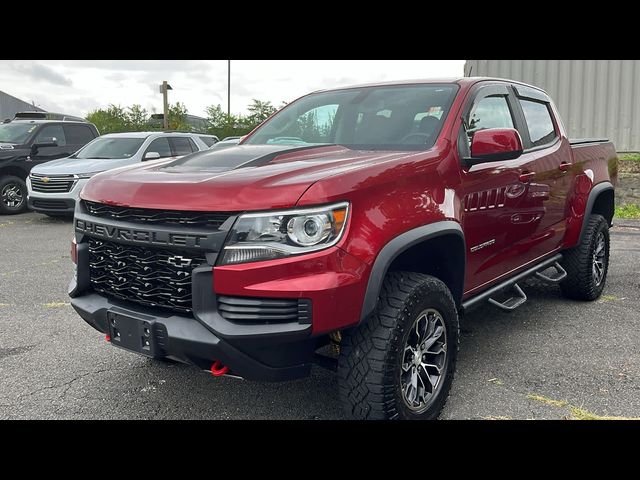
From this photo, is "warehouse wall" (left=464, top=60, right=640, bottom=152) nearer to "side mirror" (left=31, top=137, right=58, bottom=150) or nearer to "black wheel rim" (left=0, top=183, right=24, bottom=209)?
"side mirror" (left=31, top=137, right=58, bottom=150)

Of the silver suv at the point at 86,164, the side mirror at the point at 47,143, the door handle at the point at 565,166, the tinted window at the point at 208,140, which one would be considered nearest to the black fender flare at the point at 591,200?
the door handle at the point at 565,166

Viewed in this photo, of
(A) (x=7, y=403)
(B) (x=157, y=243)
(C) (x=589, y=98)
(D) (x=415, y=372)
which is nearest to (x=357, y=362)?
(D) (x=415, y=372)

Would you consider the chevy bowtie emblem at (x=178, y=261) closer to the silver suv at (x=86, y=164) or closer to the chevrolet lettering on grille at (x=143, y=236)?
the chevrolet lettering on grille at (x=143, y=236)

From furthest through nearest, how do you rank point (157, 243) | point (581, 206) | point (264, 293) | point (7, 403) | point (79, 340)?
point (581, 206) → point (79, 340) → point (7, 403) → point (157, 243) → point (264, 293)

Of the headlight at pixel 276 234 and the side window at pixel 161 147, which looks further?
Result: the side window at pixel 161 147

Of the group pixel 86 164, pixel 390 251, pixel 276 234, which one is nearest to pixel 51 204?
pixel 86 164

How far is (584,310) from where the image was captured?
4918 millimetres

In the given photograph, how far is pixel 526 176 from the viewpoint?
12.5 feet

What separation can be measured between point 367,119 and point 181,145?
848 centimetres

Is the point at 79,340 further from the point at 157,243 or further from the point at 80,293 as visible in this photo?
→ the point at 157,243

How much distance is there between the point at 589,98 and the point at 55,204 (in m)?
11.0

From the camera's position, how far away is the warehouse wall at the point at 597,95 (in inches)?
493

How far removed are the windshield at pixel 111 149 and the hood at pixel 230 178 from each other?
7.97 m

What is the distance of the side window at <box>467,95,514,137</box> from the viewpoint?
3506 mm
